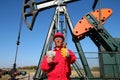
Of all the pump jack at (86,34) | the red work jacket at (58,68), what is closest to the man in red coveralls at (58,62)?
the red work jacket at (58,68)

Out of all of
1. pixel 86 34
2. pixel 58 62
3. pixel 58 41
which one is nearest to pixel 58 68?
pixel 58 62

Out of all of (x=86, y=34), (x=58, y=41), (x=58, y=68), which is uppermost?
(x=86, y=34)

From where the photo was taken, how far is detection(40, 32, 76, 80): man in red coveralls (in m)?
3.33

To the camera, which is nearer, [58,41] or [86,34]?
[58,41]

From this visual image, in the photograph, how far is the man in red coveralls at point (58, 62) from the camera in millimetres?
3332

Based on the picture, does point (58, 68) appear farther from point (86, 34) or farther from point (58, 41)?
point (86, 34)

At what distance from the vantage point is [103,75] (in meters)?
7.19

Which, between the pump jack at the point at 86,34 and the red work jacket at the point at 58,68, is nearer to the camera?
the red work jacket at the point at 58,68

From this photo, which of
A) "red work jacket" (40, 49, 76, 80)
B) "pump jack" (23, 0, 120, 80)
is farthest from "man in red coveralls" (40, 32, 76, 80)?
"pump jack" (23, 0, 120, 80)

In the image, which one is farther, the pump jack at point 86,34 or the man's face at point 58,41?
the pump jack at point 86,34

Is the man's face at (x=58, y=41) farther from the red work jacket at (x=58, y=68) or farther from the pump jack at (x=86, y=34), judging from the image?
the pump jack at (x=86, y=34)

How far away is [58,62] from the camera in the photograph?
3.37 meters

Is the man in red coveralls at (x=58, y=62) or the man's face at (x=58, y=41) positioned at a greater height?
the man's face at (x=58, y=41)

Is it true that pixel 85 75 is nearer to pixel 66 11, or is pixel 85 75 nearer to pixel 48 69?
pixel 66 11
